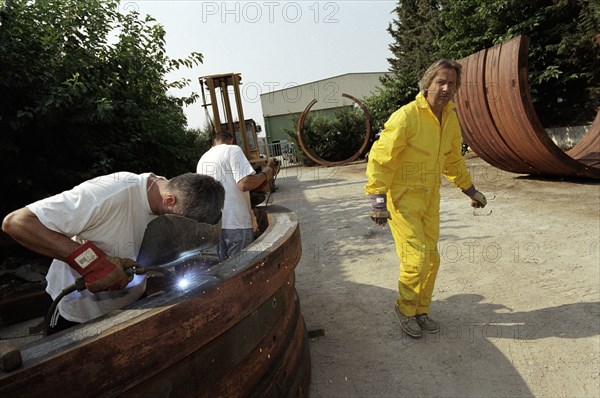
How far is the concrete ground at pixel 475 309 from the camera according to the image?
89.1 inches

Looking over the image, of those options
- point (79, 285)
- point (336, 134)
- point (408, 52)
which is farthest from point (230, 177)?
point (408, 52)

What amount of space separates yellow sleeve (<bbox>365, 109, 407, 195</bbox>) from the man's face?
0.83ft

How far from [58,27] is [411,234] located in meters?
4.62

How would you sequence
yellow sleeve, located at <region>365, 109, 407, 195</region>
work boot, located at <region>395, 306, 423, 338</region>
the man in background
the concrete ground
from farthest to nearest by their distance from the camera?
the man in background
work boot, located at <region>395, 306, 423, 338</region>
yellow sleeve, located at <region>365, 109, 407, 195</region>
the concrete ground

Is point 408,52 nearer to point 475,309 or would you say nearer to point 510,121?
point 510,121

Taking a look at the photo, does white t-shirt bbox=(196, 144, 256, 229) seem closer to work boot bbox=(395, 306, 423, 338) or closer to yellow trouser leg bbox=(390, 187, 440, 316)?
yellow trouser leg bbox=(390, 187, 440, 316)

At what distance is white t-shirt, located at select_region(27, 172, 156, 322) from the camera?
1489mm

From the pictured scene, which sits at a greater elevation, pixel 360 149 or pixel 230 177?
pixel 230 177

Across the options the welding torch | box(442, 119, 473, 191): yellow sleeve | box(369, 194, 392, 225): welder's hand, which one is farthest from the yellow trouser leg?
the welding torch

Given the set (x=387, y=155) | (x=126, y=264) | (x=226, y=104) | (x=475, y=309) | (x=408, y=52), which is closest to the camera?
(x=126, y=264)

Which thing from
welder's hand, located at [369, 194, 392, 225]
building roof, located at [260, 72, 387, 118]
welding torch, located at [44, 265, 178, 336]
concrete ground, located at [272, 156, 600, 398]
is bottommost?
concrete ground, located at [272, 156, 600, 398]

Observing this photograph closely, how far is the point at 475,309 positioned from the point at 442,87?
5.70 feet

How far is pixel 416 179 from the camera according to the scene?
8.76ft

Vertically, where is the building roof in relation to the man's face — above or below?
above
